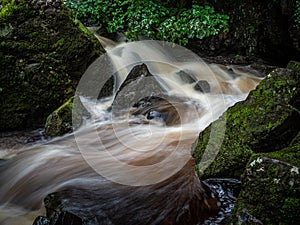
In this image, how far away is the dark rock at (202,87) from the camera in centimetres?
667

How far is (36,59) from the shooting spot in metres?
5.39

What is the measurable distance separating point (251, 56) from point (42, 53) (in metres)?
5.82

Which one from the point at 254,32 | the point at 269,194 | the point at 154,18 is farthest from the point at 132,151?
the point at 254,32

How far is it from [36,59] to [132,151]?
2.51 metres

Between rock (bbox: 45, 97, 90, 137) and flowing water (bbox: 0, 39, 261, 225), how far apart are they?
139 mm

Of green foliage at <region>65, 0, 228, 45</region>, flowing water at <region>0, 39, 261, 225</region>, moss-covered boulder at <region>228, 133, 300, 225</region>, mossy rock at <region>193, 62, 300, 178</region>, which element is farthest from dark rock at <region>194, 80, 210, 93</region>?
moss-covered boulder at <region>228, 133, 300, 225</region>

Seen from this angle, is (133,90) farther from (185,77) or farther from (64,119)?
(185,77)

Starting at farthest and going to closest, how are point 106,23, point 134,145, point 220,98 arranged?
point 106,23, point 220,98, point 134,145

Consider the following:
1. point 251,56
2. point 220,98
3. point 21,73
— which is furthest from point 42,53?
point 251,56

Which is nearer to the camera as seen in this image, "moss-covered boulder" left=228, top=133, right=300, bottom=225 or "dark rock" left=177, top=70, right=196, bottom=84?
"moss-covered boulder" left=228, top=133, right=300, bottom=225

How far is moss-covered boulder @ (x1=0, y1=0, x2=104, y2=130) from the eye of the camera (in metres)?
5.18

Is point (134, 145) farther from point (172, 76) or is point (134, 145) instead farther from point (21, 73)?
point (172, 76)

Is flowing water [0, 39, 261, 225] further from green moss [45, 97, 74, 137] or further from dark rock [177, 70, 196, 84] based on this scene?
green moss [45, 97, 74, 137]

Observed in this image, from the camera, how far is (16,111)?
5176 mm
